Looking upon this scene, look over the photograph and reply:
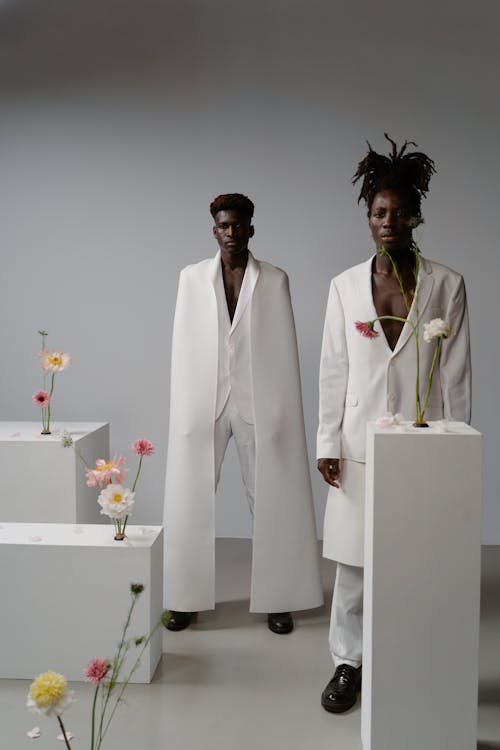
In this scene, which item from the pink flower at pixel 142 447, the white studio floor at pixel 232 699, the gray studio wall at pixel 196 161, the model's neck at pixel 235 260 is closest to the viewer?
the white studio floor at pixel 232 699

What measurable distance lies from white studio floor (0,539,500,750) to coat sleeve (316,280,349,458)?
0.81m

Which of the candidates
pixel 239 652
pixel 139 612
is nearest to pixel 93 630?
pixel 139 612

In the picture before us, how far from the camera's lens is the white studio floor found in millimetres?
2469

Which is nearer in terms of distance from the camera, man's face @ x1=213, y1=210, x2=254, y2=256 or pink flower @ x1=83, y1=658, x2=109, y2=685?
pink flower @ x1=83, y1=658, x2=109, y2=685

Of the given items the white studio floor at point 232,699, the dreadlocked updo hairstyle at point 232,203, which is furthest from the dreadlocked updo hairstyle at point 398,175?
the white studio floor at point 232,699

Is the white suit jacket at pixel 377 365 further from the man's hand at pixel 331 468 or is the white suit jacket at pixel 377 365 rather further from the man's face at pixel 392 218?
the man's face at pixel 392 218

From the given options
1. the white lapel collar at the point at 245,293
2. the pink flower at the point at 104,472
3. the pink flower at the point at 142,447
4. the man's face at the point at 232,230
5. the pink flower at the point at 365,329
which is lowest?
the pink flower at the point at 104,472

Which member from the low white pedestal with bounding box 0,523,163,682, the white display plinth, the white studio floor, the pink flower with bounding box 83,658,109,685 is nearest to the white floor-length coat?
the white studio floor

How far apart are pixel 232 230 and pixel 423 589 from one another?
5.58 ft

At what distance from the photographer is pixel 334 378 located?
109 inches

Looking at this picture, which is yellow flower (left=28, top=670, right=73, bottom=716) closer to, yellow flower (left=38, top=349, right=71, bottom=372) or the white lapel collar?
the white lapel collar

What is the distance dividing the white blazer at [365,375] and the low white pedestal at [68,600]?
68cm

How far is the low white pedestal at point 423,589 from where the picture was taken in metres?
2.16

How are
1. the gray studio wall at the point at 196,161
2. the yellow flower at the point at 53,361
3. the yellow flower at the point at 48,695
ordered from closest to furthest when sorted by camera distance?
the yellow flower at the point at 48,695 → the yellow flower at the point at 53,361 → the gray studio wall at the point at 196,161
